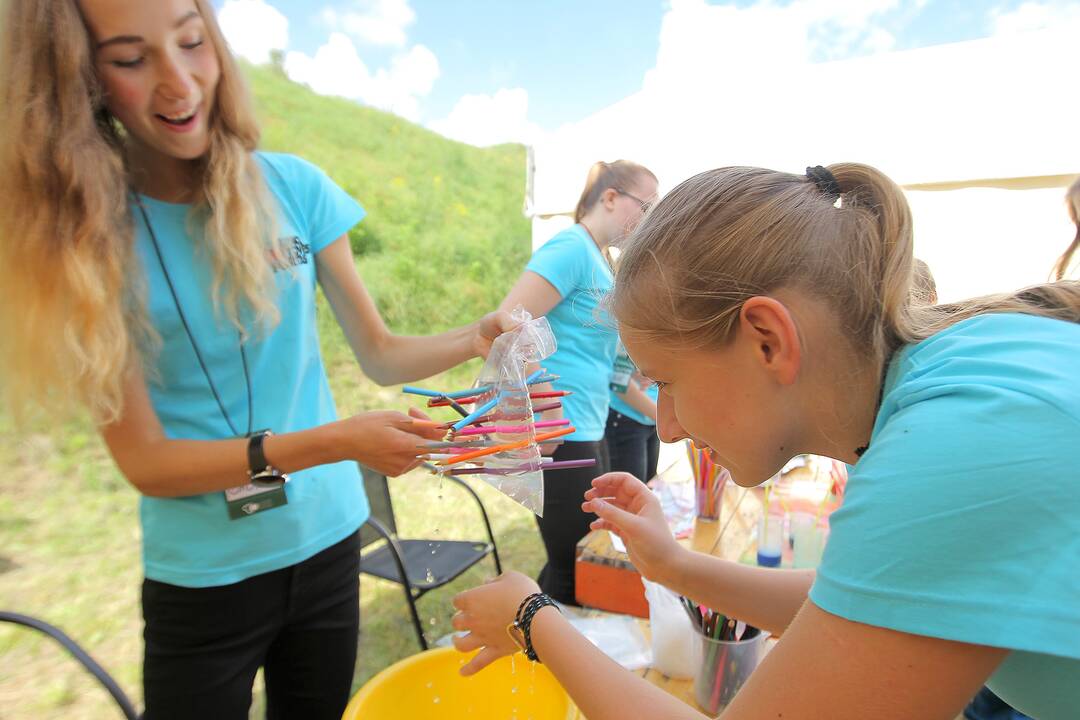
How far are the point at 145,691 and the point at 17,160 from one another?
3.26ft

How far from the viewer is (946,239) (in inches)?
198

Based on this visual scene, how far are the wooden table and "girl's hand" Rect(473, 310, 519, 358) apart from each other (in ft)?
2.11

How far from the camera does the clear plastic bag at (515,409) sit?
0.98 m

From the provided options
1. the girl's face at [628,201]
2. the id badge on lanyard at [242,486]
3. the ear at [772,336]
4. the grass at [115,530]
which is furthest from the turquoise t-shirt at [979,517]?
the girl's face at [628,201]

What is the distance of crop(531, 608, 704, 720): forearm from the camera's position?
30.3 inches

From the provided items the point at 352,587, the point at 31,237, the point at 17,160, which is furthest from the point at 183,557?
the point at 17,160

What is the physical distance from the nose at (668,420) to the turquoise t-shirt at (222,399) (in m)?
0.81

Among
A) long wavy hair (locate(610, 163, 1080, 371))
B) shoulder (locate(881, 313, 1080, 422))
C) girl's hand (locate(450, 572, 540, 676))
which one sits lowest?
girl's hand (locate(450, 572, 540, 676))

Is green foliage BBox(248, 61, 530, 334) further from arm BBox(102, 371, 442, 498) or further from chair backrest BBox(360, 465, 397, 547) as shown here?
arm BBox(102, 371, 442, 498)

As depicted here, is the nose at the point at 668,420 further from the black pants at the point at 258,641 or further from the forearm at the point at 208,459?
the black pants at the point at 258,641


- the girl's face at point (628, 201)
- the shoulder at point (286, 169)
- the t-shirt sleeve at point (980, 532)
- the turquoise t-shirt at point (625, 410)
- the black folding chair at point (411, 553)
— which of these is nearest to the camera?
the t-shirt sleeve at point (980, 532)

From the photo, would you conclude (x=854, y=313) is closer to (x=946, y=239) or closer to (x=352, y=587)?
(x=352, y=587)

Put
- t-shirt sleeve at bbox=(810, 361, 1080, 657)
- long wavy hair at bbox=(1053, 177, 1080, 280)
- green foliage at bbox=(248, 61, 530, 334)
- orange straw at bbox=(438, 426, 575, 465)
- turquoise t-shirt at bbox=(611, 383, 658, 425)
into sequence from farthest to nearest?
green foliage at bbox=(248, 61, 530, 334), turquoise t-shirt at bbox=(611, 383, 658, 425), long wavy hair at bbox=(1053, 177, 1080, 280), orange straw at bbox=(438, 426, 575, 465), t-shirt sleeve at bbox=(810, 361, 1080, 657)

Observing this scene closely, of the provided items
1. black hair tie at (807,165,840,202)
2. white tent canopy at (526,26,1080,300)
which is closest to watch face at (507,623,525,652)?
black hair tie at (807,165,840,202)
